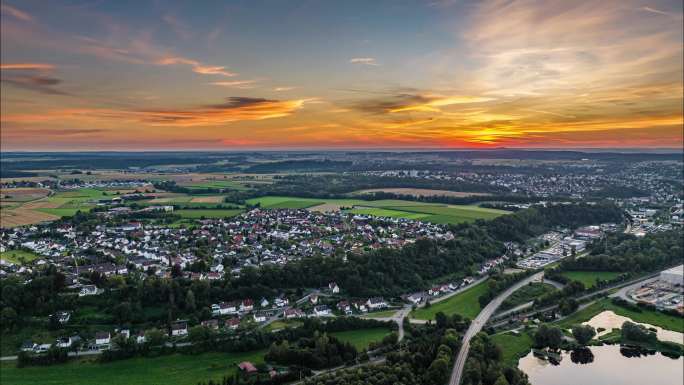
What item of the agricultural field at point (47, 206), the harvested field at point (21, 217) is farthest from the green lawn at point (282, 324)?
the agricultural field at point (47, 206)

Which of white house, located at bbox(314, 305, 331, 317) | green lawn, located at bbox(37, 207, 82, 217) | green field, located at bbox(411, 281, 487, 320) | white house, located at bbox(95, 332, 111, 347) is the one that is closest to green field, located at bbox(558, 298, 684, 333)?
green field, located at bbox(411, 281, 487, 320)

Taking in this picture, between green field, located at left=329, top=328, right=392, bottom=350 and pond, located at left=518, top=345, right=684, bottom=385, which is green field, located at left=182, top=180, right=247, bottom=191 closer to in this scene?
green field, located at left=329, top=328, right=392, bottom=350

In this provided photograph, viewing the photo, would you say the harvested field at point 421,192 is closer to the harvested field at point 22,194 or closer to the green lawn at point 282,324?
the harvested field at point 22,194

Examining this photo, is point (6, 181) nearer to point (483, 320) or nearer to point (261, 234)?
point (261, 234)

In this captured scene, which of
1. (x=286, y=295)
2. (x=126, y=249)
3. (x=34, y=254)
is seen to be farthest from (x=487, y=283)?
(x=34, y=254)

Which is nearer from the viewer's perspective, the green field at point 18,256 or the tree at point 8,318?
the tree at point 8,318

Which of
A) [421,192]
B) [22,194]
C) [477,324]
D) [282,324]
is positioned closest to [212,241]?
[282,324]
